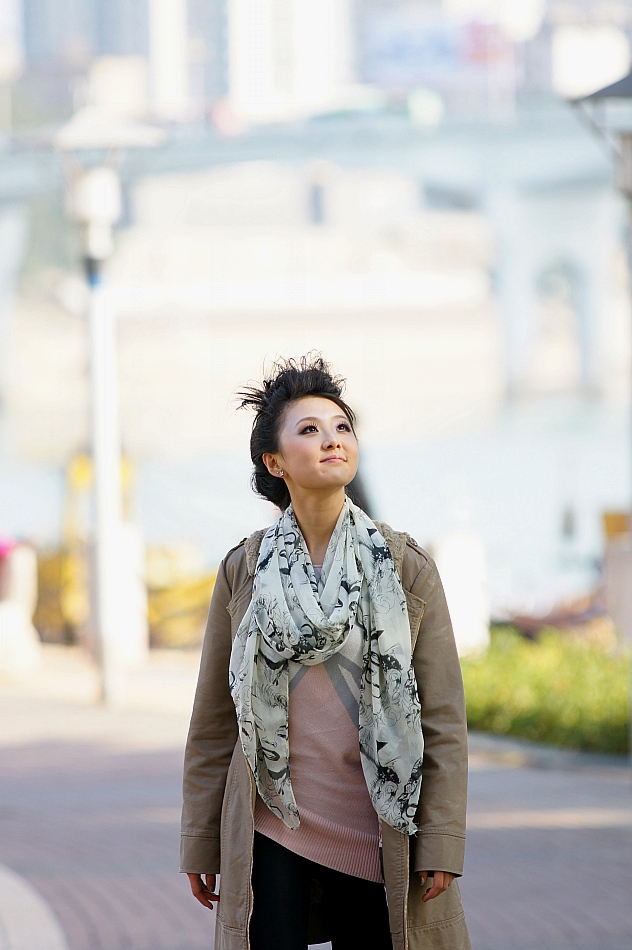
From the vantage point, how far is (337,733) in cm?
224

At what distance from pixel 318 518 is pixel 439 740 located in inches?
16.9

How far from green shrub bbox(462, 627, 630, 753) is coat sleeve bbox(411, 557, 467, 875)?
5506mm

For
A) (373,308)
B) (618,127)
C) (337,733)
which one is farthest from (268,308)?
(337,733)

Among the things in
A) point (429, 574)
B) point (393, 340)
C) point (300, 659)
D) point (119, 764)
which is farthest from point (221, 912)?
point (393, 340)

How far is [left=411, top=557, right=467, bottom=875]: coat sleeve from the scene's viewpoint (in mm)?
2203

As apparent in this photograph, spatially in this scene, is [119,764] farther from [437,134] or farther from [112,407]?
[437,134]

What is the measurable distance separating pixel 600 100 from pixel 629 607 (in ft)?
13.1

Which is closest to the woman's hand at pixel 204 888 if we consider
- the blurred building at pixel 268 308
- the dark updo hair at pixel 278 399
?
the dark updo hair at pixel 278 399

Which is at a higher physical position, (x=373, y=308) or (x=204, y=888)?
(x=373, y=308)

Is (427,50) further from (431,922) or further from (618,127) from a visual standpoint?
(431,922)

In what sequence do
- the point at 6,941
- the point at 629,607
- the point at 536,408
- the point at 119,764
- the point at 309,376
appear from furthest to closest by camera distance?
the point at 536,408
the point at 629,607
the point at 119,764
the point at 6,941
the point at 309,376

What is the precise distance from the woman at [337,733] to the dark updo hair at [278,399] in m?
0.02

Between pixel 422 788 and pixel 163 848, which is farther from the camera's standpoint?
pixel 163 848

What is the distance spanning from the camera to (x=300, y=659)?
2186 mm
